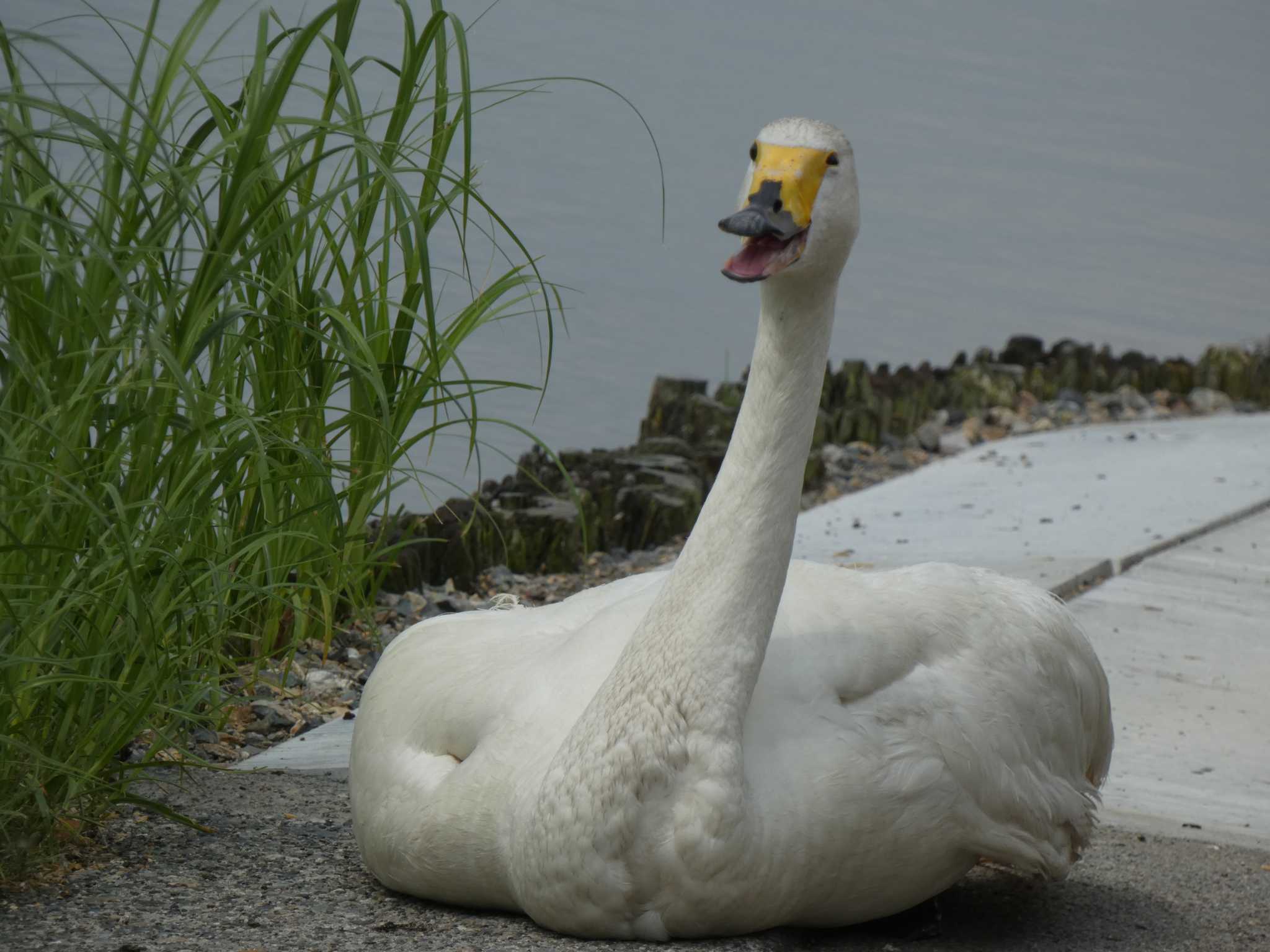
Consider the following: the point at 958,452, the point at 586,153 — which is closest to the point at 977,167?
the point at 586,153

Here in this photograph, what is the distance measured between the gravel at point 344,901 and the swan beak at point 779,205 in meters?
1.10

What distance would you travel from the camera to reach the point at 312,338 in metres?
4.20

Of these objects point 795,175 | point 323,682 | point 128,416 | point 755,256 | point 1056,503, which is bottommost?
point 323,682

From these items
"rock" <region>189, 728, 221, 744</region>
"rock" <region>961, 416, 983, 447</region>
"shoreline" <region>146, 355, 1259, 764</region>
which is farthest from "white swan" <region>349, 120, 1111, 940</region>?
"rock" <region>961, 416, 983, 447</region>

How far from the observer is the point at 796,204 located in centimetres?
257

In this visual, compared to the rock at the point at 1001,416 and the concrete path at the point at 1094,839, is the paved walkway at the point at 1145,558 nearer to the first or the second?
the concrete path at the point at 1094,839

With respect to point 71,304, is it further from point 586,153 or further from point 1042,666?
point 586,153

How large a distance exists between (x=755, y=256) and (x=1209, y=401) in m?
9.18

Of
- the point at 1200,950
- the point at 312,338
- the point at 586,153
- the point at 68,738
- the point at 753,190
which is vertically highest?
the point at 586,153

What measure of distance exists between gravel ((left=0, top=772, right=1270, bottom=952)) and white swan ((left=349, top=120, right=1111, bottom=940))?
0.35ft

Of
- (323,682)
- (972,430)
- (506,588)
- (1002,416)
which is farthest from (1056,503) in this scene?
(323,682)

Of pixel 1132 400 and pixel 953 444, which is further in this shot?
pixel 1132 400

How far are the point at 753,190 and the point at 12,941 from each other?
1597mm

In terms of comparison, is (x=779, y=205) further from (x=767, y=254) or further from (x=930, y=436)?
(x=930, y=436)
